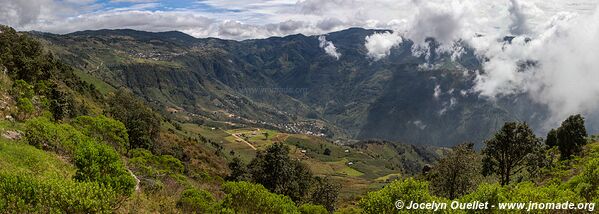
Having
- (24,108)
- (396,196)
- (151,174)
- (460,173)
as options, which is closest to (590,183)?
(396,196)

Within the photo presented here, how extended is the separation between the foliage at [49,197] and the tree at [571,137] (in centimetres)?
10764

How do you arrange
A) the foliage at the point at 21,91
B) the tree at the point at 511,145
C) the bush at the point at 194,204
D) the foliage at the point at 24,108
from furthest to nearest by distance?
the tree at the point at 511,145 → the foliage at the point at 21,91 → the foliage at the point at 24,108 → the bush at the point at 194,204

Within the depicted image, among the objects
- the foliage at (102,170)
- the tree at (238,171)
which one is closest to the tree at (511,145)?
the foliage at (102,170)

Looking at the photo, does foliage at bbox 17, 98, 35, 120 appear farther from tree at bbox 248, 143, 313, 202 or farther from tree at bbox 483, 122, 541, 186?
tree at bbox 483, 122, 541, 186

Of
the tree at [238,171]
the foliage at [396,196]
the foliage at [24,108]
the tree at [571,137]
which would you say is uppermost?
the foliage at [24,108]

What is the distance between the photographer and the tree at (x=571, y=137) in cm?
9975

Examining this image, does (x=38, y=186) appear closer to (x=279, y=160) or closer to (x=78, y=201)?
(x=78, y=201)

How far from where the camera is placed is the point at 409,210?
30.9m

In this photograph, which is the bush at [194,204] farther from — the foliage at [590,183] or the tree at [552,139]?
the tree at [552,139]

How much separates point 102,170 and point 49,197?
892 centimetres

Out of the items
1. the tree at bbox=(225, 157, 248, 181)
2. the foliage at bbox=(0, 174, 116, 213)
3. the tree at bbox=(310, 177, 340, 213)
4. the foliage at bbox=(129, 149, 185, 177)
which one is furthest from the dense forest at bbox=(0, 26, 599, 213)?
the tree at bbox=(225, 157, 248, 181)

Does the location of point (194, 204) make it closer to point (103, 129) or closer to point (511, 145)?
point (103, 129)

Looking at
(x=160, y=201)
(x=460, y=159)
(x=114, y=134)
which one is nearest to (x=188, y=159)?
(x=114, y=134)

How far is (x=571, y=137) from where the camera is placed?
100 m
